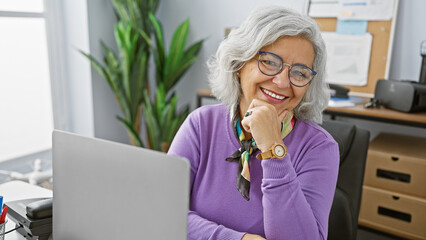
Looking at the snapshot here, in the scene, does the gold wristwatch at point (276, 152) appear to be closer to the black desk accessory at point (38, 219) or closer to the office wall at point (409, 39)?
the black desk accessory at point (38, 219)

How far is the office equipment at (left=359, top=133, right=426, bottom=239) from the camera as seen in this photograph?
1961 mm

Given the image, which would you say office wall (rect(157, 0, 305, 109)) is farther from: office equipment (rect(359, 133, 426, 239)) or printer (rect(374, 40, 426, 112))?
office equipment (rect(359, 133, 426, 239))

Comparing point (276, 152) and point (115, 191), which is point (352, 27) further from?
point (115, 191)

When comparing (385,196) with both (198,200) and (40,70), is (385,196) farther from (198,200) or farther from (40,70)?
(40,70)

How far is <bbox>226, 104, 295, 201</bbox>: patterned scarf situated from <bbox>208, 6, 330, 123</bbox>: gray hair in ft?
0.19

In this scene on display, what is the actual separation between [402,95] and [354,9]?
2.38ft

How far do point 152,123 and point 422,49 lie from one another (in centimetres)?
187

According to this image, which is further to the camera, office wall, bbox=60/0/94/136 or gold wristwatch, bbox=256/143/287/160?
office wall, bbox=60/0/94/136

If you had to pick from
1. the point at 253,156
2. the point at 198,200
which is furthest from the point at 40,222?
the point at 253,156

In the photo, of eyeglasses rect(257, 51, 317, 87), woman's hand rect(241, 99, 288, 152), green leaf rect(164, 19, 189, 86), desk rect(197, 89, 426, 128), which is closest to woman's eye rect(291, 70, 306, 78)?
eyeglasses rect(257, 51, 317, 87)

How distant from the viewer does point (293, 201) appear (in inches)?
35.7

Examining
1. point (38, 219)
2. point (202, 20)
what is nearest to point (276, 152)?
point (38, 219)

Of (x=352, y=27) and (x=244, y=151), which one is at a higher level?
(x=352, y=27)

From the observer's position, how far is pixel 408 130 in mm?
2406
